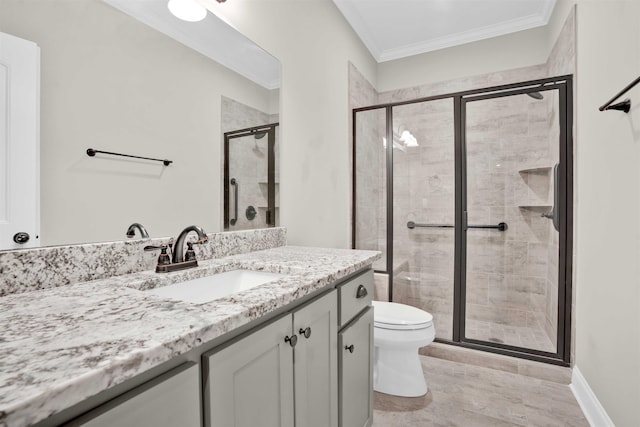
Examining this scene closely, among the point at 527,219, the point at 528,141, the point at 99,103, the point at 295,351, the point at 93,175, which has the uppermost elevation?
the point at 528,141

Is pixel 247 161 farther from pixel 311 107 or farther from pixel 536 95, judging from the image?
pixel 536 95

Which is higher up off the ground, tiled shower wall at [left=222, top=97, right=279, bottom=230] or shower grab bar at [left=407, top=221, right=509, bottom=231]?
tiled shower wall at [left=222, top=97, right=279, bottom=230]

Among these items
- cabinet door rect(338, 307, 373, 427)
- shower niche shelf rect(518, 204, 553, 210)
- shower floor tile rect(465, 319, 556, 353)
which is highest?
shower niche shelf rect(518, 204, 553, 210)

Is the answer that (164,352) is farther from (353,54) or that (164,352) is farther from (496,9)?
(496,9)

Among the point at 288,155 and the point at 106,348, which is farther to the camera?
the point at 288,155

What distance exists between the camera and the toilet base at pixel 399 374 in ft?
6.17

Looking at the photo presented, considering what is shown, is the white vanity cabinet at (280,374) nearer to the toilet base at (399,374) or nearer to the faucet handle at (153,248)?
the faucet handle at (153,248)

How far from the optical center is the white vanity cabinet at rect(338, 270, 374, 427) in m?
1.19

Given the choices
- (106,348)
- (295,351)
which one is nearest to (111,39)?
(106,348)

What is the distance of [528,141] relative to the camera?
7.99 ft

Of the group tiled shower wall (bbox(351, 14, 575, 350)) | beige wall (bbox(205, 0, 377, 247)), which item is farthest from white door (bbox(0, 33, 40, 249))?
tiled shower wall (bbox(351, 14, 575, 350))

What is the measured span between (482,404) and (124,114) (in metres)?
2.18

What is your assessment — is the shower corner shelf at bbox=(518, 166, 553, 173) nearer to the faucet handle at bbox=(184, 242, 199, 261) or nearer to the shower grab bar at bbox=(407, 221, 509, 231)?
the shower grab bar at bbox=(407, 221, 509, 231)

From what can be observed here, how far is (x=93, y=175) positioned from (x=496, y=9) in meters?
3.21
